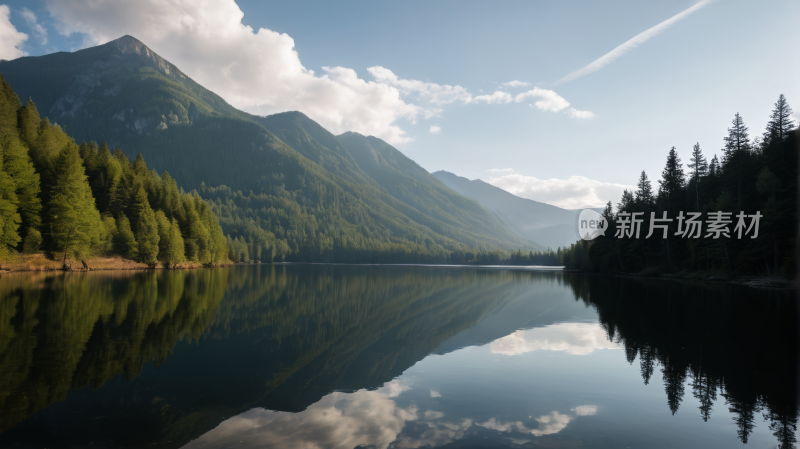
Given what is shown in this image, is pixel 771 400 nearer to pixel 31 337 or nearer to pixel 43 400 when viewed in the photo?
pixel 43 400

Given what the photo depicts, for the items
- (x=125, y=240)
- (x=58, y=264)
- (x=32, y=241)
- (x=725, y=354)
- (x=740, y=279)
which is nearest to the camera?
(x=725, y=354)

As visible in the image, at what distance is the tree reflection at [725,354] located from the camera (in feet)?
32.8

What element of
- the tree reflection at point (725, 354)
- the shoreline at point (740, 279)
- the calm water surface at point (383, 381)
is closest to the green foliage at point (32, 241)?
the calm water surface at point (383, 381)

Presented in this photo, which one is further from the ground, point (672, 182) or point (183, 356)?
point (672, 182)

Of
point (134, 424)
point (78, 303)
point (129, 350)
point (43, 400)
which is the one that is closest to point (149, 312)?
point (78, 303)

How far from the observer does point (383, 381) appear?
1286 cm

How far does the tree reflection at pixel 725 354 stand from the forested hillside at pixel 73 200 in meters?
66.9

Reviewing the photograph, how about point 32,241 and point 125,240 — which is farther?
point 125,240

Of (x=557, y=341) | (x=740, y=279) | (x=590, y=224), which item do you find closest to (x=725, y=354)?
(x=557, y=341)

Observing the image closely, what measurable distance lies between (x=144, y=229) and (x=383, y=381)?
79.2 metres

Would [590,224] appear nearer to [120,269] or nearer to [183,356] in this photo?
[120,269]

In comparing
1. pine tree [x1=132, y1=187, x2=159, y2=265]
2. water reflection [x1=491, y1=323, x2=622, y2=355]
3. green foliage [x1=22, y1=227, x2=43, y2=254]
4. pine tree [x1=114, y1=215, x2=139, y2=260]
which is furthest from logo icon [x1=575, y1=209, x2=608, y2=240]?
green foliage [x1=22, y1=227, x2=43, y2=254]

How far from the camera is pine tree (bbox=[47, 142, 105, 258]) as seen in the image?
2274 inches

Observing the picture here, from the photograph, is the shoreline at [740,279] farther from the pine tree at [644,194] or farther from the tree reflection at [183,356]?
the tree reflection at [183,356]
